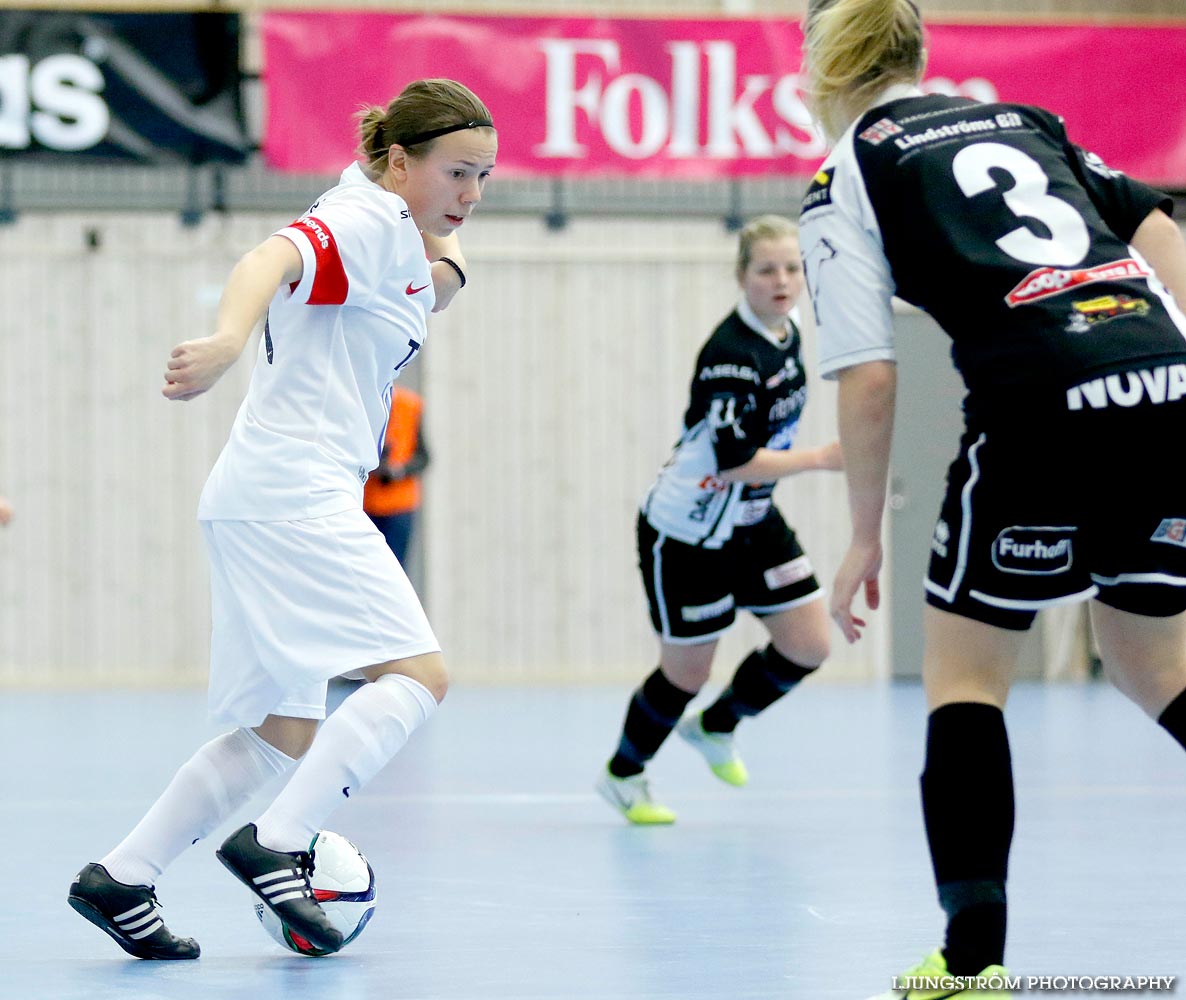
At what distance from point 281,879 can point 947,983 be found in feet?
3.52

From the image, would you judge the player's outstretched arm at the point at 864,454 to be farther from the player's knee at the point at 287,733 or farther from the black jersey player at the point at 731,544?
the black jersey player at the point at 731,544

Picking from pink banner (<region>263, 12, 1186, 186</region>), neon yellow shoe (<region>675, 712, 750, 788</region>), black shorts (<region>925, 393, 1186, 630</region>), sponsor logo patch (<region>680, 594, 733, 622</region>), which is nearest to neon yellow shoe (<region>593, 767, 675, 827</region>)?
neon yellow shoe (<region>675, 712, 750, 788</region>)

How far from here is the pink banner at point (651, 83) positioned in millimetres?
8883

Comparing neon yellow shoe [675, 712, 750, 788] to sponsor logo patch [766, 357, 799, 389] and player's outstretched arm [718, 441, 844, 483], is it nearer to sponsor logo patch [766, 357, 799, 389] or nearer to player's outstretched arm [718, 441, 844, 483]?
player's outstretched arm [718, 441, 844, 483]

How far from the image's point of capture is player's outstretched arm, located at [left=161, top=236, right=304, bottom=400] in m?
2.27

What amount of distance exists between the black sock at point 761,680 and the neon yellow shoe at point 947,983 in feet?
7.76

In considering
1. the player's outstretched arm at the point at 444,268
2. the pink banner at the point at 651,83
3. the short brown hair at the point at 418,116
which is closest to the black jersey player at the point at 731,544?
the player's outstretched arm at the point at 444,268

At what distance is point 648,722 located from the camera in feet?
14.5

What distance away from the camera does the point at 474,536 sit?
32.7 feet

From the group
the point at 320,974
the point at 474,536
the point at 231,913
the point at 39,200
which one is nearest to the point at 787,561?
the point at 231,913

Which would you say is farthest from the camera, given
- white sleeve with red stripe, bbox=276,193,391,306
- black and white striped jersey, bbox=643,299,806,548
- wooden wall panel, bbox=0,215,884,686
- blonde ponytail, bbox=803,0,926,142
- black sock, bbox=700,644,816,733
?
wooden wall panel, bbox=0,215,884,686

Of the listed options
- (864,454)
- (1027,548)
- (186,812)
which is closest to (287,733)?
(186,812)

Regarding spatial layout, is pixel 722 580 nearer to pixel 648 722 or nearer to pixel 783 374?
pixel 648 722

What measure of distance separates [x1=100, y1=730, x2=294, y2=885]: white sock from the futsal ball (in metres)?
0.16
